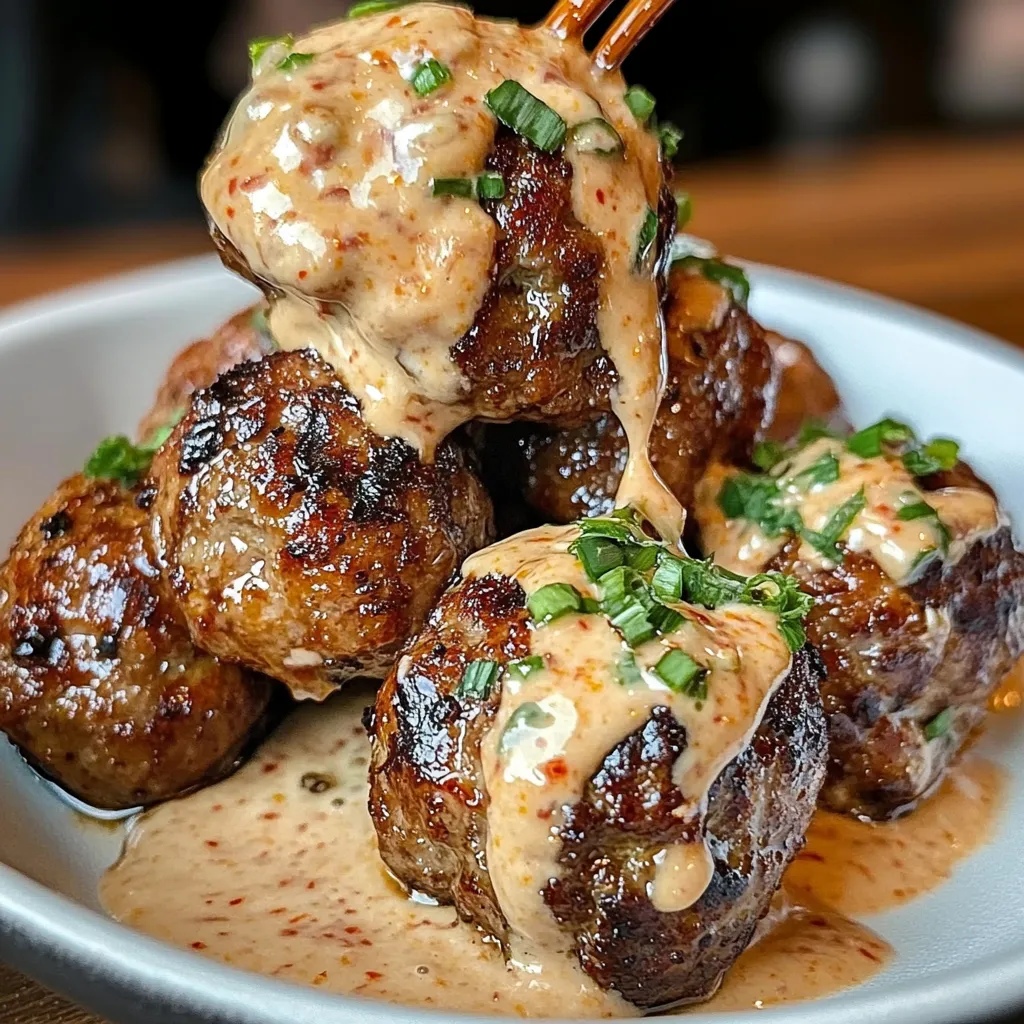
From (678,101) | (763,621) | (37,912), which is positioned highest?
(763,621)

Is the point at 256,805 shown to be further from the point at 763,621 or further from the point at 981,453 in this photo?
the point at 981,453

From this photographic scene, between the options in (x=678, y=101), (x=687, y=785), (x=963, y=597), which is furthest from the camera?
(x=678, y=101)

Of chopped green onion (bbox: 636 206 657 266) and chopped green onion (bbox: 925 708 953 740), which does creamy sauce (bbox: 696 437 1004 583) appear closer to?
chopped green onion (bbox: 925 708 953 740)

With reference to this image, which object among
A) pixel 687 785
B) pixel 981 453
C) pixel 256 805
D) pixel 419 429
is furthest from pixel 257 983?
pixel 981 453

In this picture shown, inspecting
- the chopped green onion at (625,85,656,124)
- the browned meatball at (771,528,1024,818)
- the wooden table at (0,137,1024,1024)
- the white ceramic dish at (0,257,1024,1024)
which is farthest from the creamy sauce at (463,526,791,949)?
the wooden table at (0,137,1024,1024)

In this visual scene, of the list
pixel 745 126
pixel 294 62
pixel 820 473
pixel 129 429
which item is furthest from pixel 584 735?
pixel 745 126

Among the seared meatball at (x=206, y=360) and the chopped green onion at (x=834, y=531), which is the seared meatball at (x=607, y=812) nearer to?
the chopped green onion at (x=834, y=531)

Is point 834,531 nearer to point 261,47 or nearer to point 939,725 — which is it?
point 939,725
